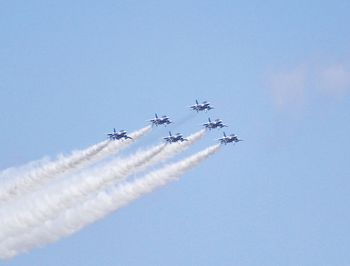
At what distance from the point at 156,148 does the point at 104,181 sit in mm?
7702

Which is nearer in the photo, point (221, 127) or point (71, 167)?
point (71, 167)

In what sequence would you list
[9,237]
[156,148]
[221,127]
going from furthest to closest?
1. [221,127]
2. [156,148]
3. [9,237]

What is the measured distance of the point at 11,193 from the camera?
9225cm

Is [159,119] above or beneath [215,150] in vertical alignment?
above

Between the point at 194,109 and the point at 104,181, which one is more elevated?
the point at 194,109

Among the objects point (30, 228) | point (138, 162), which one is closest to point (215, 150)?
point (138, 162)

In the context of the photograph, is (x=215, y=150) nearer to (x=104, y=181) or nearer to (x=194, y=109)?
(x=194, y=109)

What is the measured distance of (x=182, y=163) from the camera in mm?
96312

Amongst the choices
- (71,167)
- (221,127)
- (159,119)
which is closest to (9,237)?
(71,167)

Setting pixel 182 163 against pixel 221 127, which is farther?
pixel 221 127

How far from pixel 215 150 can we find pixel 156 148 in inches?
290

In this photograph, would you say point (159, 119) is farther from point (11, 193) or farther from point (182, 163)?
point (11, 193)

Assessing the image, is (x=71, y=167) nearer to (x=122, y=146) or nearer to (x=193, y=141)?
(x=122, y=146)

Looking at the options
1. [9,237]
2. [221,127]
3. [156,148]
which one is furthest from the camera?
[221,127]
